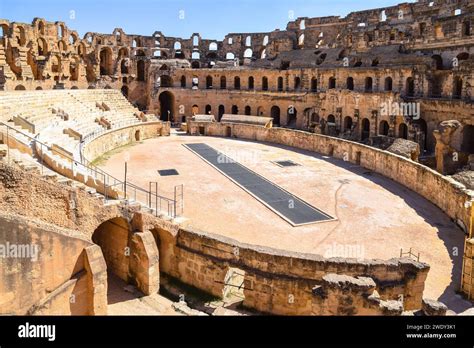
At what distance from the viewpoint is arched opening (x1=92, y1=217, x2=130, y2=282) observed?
14.0 m

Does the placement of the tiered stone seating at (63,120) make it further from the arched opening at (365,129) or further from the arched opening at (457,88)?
the arched opening at (457,88)

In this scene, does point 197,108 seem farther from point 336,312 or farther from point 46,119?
point 336,312

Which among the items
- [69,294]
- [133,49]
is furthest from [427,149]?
[133,49]

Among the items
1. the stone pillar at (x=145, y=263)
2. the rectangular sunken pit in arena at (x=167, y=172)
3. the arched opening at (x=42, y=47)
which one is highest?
the arched opening at (x=42, y=47)

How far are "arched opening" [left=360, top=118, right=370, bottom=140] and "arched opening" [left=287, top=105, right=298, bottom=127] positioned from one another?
7923 mm

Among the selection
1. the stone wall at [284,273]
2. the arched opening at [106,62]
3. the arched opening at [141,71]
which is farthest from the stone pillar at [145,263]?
the arched opening at [141,71]

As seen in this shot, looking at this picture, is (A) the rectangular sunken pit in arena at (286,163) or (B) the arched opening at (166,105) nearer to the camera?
(A) the rectangular sunken pit in arena at (286,163)

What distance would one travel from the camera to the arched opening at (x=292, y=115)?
4066 cm

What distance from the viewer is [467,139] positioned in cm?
2722

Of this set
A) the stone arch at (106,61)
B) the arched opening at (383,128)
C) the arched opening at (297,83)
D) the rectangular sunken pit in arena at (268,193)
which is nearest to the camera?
the rectangular sunken pit in arena at (268,193)

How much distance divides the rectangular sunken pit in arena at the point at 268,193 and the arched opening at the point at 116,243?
21.3ft

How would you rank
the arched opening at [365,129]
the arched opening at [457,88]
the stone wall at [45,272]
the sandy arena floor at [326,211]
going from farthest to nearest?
the arched opening at [365,129] < the arched opening at [457,88] < the sandy arena floor at [326,211] < the stone wall at [45,272]

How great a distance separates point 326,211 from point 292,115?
24.0m

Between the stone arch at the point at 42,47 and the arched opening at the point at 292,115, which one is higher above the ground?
the stone arch at the point at 42,47
